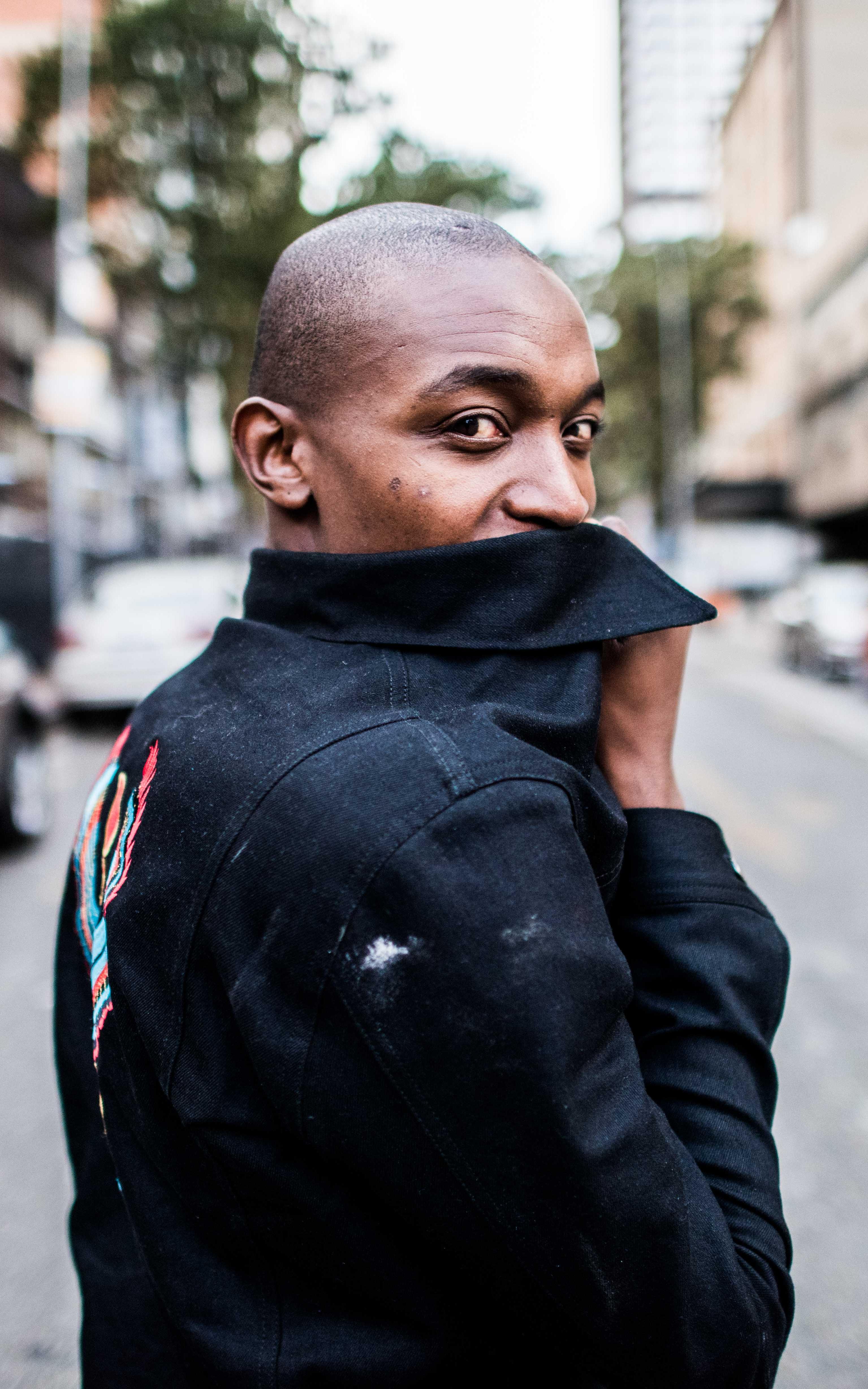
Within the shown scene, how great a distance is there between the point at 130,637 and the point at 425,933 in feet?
33.2

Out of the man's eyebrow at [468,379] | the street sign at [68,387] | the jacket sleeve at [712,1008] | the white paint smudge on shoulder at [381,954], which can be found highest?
the street sign at [68,387]

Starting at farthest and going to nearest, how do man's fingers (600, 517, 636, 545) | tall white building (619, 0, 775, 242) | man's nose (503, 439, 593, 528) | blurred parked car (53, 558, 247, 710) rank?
tall white building (619, 0, 775, 242) → blurred parked car (53, 558, 247, 710) → man's fingers (600, 517, 636, 545) → man's nose (503, 439, 593, 528)

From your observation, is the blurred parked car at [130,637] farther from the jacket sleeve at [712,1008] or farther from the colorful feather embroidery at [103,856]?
the jacket sleeve at [712,1008]

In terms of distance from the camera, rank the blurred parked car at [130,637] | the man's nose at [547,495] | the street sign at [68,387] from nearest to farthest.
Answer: the man's nose at [547,495]
the blurred parked car at [130,637]
the street sign at [68,387]

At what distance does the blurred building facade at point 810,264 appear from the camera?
1401 inches

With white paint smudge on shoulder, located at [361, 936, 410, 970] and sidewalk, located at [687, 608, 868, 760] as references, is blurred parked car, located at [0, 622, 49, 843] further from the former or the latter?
white paint smudge on shoulder, located at [361, 936, 410, 970]

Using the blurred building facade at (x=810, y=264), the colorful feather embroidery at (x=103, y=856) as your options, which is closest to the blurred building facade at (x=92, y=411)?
the colorful feather embroidery at (x=103, y=856)

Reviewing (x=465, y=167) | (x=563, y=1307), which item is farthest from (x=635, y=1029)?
(x=465, y=167)

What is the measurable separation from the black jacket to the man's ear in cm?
7

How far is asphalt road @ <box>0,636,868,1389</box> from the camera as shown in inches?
93.0

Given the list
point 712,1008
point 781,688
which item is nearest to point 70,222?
point 781,688

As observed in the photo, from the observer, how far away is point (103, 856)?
3.69ft

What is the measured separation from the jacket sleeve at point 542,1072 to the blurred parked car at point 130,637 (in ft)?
31.3

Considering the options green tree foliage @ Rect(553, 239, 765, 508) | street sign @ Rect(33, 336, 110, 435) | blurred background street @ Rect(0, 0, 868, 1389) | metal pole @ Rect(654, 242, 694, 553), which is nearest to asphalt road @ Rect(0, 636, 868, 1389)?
blurred background street @ Rect(0, 0, 868, 1389)
